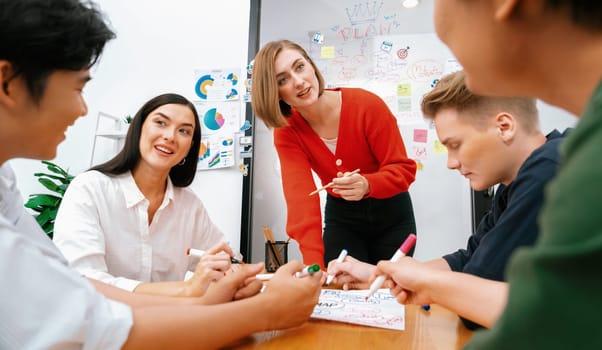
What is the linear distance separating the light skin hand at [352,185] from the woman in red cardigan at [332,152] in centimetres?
2

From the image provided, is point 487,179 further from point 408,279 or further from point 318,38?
point 318,38

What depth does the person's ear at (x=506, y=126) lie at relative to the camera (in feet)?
2.84

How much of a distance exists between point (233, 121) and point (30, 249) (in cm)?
206

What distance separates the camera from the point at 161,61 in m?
2.60

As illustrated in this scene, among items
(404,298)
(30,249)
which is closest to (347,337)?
(404,298)

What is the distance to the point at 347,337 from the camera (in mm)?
645

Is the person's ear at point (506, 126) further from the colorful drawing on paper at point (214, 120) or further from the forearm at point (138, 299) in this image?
the colorful drawing on paper at point (214, 120)

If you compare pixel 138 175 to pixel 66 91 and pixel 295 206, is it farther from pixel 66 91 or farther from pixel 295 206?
pixel 66 91

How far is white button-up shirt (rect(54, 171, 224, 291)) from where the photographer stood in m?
1.04

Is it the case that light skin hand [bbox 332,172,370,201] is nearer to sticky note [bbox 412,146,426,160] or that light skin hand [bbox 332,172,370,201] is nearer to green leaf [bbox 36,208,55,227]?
sticky note [bbox 412,146,426,160]

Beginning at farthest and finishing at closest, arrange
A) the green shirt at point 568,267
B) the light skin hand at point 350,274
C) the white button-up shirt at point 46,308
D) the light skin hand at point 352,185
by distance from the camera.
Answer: the light skin hand at point 352,185, the light skin hand at point 350,274, the white button-up shirt at point 46,308, the green shirt at point 568,267

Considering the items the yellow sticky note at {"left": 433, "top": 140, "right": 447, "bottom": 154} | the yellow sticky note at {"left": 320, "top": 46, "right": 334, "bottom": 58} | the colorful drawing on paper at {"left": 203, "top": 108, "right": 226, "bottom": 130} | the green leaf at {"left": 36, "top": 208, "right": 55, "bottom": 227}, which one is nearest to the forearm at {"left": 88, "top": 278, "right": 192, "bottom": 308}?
the colorful drawing on paper at {"left": 203, "top": 108, "right": 226, "bottom": 130}

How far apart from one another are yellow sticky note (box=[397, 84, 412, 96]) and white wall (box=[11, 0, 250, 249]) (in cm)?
107

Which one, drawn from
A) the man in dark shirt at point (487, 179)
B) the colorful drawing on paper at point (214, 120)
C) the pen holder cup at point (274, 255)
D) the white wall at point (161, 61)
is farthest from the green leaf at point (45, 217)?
the man in dark shirt at point (487, 179)
